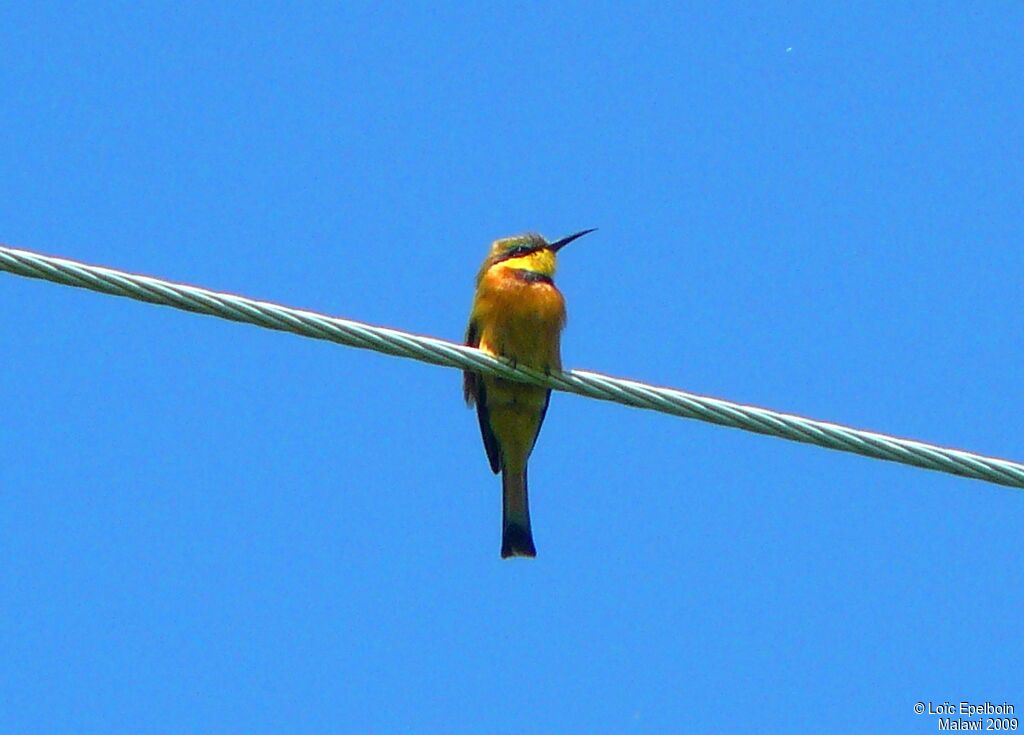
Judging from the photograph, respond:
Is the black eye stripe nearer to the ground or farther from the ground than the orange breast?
farther from the ground

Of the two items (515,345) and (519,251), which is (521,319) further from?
(519,251)

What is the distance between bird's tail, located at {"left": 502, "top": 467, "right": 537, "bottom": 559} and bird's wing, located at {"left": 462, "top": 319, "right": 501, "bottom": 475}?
70 millimetres

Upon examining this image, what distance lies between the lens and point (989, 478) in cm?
411

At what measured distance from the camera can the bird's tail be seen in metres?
6.49

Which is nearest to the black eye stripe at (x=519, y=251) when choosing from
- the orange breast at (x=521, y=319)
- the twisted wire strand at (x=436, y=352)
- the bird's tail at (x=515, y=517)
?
the orange breast at (x=521, y=319)

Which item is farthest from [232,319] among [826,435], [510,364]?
[510,364]

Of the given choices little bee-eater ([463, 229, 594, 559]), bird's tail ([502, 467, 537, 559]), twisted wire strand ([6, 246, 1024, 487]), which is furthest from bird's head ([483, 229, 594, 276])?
twisted wire strand ([6, 246, 1024, 487])

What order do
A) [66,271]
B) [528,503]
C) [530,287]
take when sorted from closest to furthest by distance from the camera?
[66,271] < [530,287] < [528,503]

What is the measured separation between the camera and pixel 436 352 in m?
4.28

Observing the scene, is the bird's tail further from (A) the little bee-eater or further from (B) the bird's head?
(B) the bird's head

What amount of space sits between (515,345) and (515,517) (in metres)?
0.95

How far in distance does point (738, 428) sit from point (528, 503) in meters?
2.41

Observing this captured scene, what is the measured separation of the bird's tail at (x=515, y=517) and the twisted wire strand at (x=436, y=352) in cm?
212

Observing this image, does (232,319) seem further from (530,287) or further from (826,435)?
(530,287)
